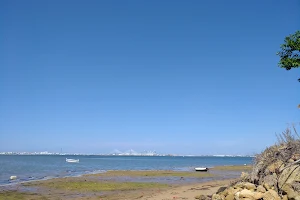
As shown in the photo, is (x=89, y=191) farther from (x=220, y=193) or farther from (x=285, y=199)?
(x=285, y=199)

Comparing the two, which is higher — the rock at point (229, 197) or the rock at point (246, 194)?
the rock at point (246, 194)

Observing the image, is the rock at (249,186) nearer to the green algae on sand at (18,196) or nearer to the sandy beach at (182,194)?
the sandy beach at (182,194)

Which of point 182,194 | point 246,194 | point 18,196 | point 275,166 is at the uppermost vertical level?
point 275,166

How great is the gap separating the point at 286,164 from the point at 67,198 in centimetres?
1630

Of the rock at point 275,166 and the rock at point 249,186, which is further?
the rock at point 275,166

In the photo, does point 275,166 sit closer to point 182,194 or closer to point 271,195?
point 271,195

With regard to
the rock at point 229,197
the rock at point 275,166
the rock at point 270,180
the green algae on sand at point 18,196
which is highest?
the rock at point 275,166

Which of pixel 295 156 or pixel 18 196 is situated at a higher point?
pixel 295 156

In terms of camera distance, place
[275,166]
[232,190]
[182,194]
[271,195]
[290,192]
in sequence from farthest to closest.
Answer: [182,194] < [232,190] < [275,166] < [271,195] < [290,192]

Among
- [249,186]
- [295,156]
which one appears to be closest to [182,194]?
[249,186]

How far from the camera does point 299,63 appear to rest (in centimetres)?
1231

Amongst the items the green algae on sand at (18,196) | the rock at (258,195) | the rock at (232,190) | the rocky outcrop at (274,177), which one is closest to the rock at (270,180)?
the rocky outcrop at (274,177)

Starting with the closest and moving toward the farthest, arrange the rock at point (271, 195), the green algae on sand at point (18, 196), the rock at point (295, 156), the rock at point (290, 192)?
1. the rock at point (290, 192)
2. the rock at point (271, 195)
3. the rock at point (295, 156)
4. the green algae on sand at point (18, 196)

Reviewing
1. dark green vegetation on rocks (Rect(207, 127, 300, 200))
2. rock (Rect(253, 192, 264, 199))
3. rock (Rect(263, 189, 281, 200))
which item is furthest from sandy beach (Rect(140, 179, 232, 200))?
rock (Rect(263, 189, 281, 200))
